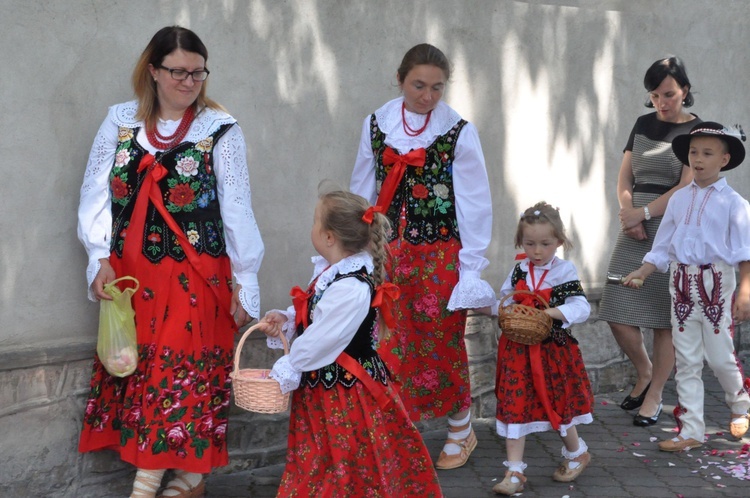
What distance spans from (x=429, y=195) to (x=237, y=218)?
117 centimetres

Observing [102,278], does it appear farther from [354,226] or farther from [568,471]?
[568,471]

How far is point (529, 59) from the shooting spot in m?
7.38

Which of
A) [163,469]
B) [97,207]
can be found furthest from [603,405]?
[97,207]

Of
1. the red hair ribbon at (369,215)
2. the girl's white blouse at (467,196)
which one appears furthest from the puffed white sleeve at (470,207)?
the red hair ribbon at (369,215)

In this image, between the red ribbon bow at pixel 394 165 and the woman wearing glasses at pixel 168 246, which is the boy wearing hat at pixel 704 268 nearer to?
the red ribbon bow at pixel 394 165

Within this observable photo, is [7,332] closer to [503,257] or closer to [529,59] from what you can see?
[503,257]

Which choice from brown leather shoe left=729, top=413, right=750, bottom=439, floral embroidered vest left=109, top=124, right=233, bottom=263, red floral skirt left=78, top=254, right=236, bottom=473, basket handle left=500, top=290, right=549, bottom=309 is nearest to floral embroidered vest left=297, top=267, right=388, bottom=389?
red floral skirt left=78, top=254, right=236, bottom=473

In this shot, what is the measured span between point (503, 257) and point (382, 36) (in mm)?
1730

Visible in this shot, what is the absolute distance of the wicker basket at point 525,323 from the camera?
5430mm

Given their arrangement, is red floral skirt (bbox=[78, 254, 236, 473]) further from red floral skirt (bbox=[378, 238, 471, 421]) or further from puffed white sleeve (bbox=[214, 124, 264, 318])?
red floral skirt (bbox=[378, 238, 471, 421])

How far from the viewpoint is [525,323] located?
5430mm

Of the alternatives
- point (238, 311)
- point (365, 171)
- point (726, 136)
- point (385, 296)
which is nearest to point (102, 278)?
point (238, 311)

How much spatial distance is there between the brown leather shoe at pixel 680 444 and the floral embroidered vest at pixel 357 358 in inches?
97.8

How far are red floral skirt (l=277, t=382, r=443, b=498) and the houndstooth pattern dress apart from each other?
303 cm
